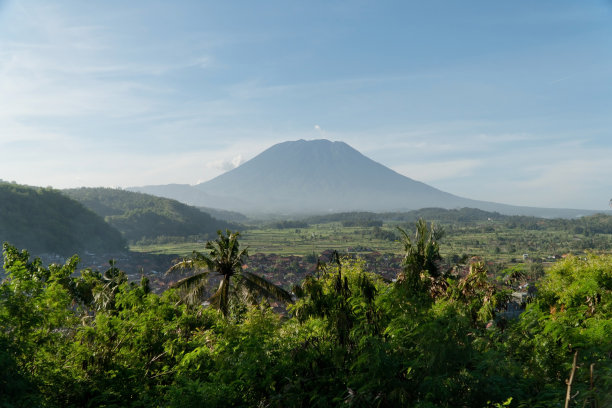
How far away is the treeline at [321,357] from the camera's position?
508 centimetres

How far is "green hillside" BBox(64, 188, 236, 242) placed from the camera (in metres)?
151

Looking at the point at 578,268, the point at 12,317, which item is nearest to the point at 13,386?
the point at 12,317

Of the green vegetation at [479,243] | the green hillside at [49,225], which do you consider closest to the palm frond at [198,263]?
the green vegetation at [479,243]

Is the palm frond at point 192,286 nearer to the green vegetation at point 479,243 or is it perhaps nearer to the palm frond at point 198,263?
the palm frond at point 198,263

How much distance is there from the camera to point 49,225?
100312 millimetres

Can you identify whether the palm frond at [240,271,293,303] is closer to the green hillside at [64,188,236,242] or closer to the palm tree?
the palm tree

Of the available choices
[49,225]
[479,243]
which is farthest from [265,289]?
[479,243]

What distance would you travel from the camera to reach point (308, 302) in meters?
9.91

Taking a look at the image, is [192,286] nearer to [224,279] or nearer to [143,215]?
[224,279]

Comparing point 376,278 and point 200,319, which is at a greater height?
point 376,278

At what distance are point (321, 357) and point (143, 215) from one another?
169 m

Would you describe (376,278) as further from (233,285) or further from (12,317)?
(12,317)

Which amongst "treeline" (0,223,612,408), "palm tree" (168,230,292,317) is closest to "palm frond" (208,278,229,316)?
"palm tree" (168,230,292,317)

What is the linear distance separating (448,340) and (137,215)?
172 metres
